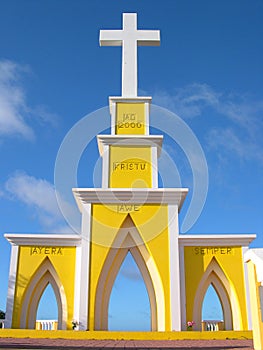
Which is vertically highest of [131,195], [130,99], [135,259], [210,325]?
[130,99]

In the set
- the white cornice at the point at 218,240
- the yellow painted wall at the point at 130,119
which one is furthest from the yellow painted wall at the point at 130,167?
the white cornice at the point at 218,240

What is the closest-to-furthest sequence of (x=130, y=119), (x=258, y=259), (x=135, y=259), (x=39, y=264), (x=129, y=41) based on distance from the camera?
1. (x=258, y=259)
2. (x=39, y=264)
3. (x=135, y=259)
4. (x=130, y=119)
5. (x=129, y=41)

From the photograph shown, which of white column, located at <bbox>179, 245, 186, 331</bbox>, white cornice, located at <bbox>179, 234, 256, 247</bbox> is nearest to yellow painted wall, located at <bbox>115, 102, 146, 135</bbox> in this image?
white cornice, located at <bbox>179, 234, 256, 247</bbox>

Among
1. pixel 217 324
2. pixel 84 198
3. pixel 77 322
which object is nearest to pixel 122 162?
pixel 84 198

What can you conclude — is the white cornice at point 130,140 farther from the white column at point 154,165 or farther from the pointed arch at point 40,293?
the pointed arch at point 40,293

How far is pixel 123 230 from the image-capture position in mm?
15289

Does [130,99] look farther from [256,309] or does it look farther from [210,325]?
[256,309]

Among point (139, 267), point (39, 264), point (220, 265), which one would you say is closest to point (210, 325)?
point (220, 265)

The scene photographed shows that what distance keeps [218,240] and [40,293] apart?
20.5 feet

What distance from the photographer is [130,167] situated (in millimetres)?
16609

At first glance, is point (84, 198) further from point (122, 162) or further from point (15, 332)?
point (15, 332)

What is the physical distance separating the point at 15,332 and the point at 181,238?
597cm

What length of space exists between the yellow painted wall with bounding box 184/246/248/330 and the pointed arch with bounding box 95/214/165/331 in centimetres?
99

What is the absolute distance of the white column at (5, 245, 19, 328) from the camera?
47.6ft
